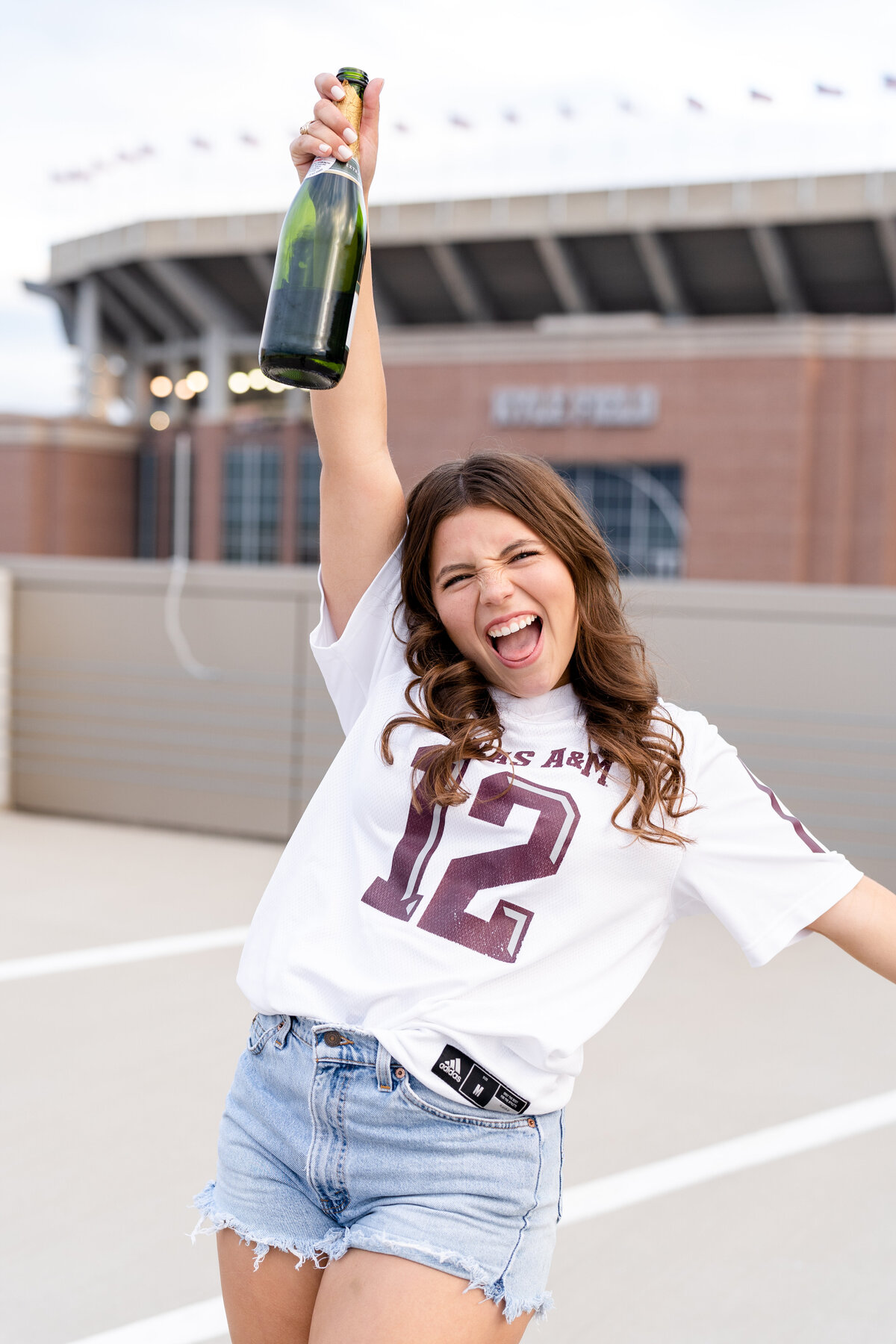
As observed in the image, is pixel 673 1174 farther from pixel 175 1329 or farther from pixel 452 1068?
pixel 452 1068

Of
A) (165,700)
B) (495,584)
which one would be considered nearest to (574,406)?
(165,700)

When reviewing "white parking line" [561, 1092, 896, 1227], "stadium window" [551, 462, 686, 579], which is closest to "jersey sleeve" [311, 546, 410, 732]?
"white parking line" [561, 1092, 896, 1227]

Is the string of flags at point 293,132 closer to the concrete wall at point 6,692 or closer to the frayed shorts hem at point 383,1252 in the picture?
the concrete wall at point 6,692

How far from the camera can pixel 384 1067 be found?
138 cm

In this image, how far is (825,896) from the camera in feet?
4.82

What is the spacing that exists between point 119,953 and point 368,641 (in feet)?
11.5

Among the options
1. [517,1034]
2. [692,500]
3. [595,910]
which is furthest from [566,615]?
[692,500]

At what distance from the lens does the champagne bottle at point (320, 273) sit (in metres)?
1.45

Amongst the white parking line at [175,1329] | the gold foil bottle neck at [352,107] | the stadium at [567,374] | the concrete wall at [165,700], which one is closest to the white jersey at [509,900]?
the gold foil bottle neck at [352,107]

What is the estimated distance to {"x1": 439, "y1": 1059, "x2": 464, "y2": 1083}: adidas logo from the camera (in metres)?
1.39

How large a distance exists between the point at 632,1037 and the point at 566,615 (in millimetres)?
2935

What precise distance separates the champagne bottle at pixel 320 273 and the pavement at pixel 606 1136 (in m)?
2.01

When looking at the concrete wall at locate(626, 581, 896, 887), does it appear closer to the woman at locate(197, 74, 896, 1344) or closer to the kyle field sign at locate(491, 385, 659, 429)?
the woman at locate(197, 74, 896, 1344)

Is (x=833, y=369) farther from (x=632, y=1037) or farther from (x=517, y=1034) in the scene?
(x=517, y=1034)
